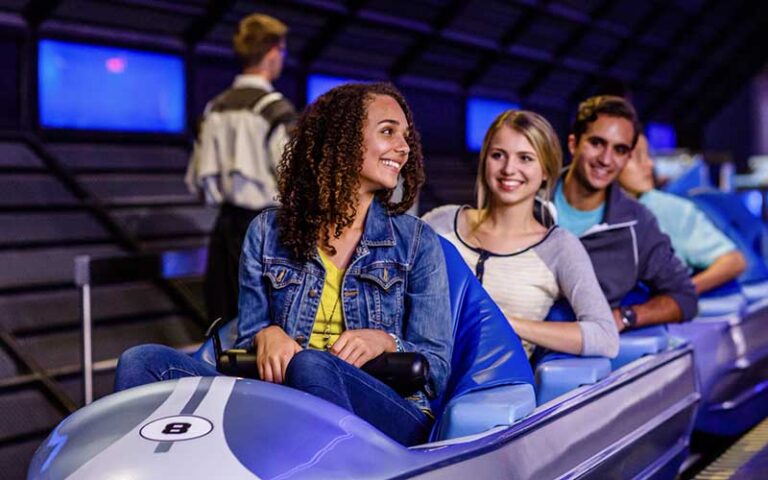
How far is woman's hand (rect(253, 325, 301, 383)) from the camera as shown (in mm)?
1920

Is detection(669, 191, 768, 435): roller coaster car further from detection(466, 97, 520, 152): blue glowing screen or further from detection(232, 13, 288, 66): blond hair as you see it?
detection(466, 97, 520, 152): blue glowing screen

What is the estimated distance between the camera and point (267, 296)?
84.0 inches

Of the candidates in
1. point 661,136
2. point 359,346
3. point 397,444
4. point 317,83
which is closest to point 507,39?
point 317,83

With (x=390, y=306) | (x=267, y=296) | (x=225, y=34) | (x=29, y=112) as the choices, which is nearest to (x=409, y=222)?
(x=390, y=306)

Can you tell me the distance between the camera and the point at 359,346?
1957 millimetres

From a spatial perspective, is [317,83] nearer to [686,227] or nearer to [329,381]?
[686,227]

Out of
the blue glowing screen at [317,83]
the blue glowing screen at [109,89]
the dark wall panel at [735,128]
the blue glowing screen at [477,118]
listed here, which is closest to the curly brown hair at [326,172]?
the blue glowing screen at [109,89]

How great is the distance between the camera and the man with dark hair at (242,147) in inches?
147

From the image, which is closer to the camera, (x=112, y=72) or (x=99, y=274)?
(x=99, y=274)

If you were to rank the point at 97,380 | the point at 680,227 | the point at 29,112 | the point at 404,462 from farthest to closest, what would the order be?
the point at 29,112 → the point at 97,380 → the point at 680,227 → the point at 404,462

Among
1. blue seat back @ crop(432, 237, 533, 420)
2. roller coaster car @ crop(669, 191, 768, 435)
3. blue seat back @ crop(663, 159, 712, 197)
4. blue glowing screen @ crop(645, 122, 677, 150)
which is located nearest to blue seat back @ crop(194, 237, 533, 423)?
blue seat back @ crop(432, 237, 533, 420)

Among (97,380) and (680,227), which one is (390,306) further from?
(97,380)

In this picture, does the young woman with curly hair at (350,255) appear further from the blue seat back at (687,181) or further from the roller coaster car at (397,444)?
the blue seat back at (687,181)

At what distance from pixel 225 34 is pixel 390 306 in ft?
20.2
